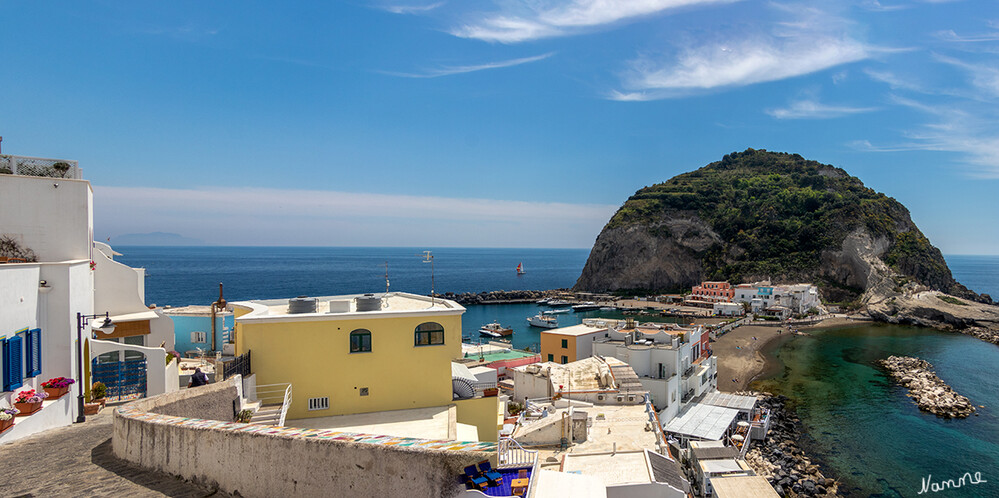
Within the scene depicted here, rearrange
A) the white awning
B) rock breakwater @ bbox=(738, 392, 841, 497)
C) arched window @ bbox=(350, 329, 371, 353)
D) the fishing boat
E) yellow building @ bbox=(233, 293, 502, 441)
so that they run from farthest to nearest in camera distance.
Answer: the fishing boat, rock breakwater @ bbox=(738, 392, 841, 497), the white awning, arched window @ bbox=(350, 329, 371, 353), yellow building @ bbox=(233, 293, 502, 441)

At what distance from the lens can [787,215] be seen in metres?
91.2

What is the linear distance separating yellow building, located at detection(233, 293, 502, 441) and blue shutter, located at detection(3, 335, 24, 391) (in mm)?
3250

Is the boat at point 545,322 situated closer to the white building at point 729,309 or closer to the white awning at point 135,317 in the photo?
the white building at point 729,309

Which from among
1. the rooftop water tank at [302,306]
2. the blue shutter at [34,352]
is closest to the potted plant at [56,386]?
the blue shutter at [34,352]

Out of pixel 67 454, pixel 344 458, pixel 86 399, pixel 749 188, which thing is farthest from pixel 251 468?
pixel 749 188

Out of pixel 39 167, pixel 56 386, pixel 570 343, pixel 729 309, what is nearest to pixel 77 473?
pixel 56 386

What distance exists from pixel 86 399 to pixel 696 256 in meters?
91.6

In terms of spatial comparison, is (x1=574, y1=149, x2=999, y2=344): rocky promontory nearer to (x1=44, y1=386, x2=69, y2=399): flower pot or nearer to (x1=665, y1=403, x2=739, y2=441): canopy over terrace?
(x1=665, y1=403, x2=739, y2=441): canopy over terrace

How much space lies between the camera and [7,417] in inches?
271

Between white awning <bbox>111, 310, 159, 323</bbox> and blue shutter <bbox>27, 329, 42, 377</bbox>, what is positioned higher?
blue shutter <bbox>27, 329, 42, 377</bbox>

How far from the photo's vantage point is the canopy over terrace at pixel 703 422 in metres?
21.5

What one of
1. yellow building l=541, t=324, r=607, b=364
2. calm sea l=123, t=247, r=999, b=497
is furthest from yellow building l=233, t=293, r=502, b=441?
yellow building l=541, t=324, r=607, b=364

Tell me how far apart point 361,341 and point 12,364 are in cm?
531

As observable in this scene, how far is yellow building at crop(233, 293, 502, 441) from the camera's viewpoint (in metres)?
10.3
